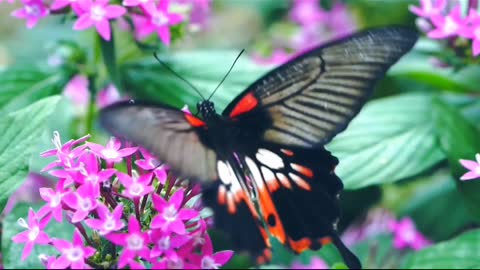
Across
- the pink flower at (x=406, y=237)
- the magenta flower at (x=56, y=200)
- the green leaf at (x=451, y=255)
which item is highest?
the magenta flower at (x=56, y=200)

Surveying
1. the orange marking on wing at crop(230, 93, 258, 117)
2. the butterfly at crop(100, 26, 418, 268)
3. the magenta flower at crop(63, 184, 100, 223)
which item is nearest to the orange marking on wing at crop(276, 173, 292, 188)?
the butterfly at crop(100, 26, 418, 268)

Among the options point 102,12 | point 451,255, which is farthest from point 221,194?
point 451,255

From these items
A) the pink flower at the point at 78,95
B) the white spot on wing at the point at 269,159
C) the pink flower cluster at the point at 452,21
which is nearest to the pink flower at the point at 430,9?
the pink flower cluster at the point at 452,21

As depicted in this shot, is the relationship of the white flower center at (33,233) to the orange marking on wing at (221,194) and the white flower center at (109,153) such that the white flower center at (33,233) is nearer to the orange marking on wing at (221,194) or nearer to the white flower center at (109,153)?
the white flower center at (109,153)

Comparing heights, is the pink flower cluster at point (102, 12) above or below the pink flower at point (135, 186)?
above

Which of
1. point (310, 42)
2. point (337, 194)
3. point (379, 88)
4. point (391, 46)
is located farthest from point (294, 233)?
point (310, 42)

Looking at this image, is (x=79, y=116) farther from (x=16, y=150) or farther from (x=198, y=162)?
(x=198, y=162)
